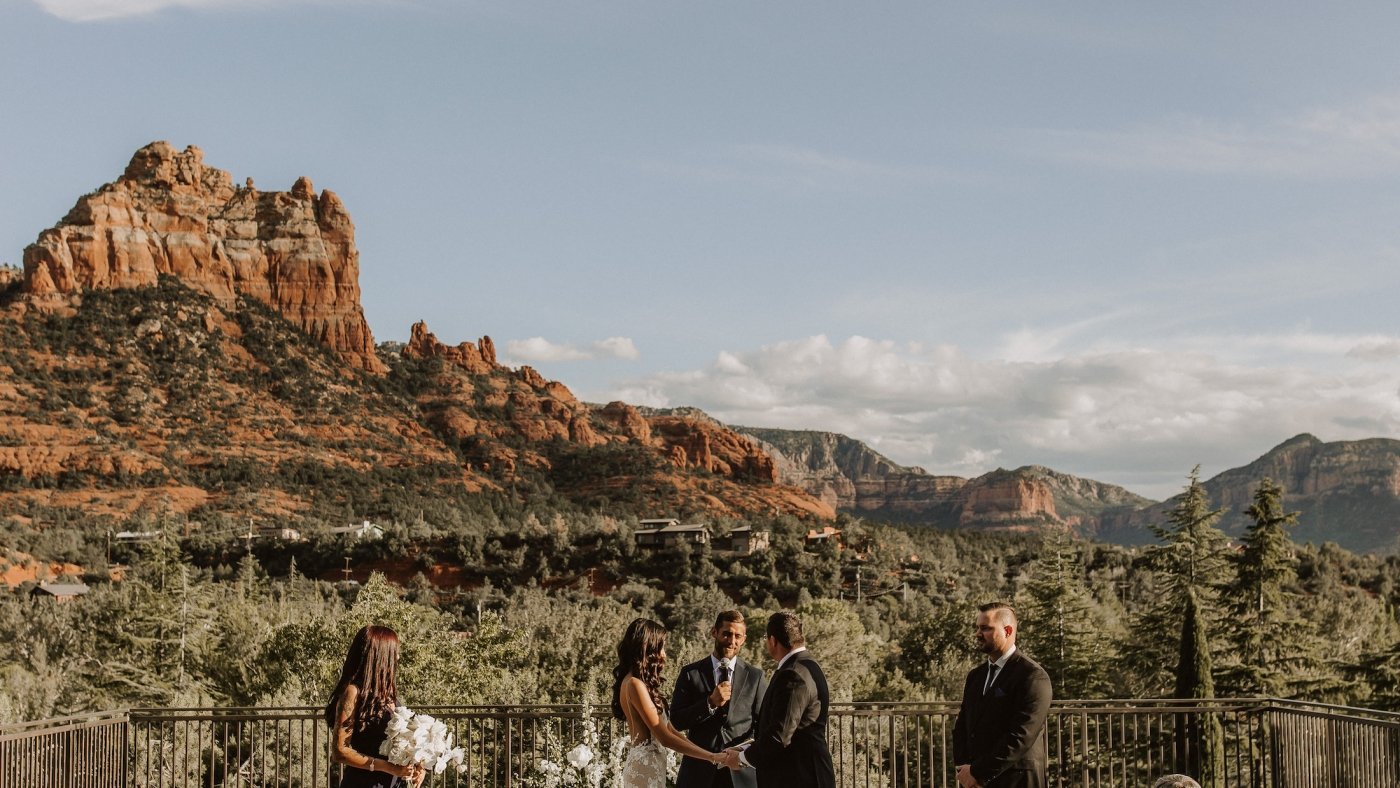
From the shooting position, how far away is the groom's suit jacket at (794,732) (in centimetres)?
525

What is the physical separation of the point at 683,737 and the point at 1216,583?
25117mm

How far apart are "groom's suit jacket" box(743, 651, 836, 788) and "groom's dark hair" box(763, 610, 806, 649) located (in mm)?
62

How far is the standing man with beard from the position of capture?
5.29 metres

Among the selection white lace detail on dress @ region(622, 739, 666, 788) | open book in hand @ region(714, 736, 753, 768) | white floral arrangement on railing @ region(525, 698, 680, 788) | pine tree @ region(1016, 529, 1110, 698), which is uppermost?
open book in hand @ region(714, 736, 753, 768)

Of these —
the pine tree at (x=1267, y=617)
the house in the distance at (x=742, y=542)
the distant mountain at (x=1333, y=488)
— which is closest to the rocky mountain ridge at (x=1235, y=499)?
the distant mountain at (x=1333, y=488)

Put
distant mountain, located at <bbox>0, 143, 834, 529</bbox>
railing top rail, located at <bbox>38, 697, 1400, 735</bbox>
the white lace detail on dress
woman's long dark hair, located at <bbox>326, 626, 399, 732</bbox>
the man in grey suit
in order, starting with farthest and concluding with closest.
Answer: distant mountain, located at <bbox>0, 143, 834, 529</bbox> < railing top rail, located at <bbox>38, 697, 1400, 735</bbox> < the man in grey suit < the white lace detail on dress < woman's long dark hair, located at <bbox>326, 626, 399, 732</bbox>

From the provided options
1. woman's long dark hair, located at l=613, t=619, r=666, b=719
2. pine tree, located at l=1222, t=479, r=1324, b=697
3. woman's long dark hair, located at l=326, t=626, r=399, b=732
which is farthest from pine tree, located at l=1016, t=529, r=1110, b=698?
woman's long dark hair, located at l=326, t=626, r=399, b=732

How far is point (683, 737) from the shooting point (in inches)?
212

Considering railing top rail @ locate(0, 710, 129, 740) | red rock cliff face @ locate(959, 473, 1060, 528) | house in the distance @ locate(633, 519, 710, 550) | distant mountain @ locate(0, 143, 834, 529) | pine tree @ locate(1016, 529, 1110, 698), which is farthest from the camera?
red rock cliff face @ locate(959, 473, 1060, 528)

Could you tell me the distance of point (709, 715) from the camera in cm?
Result: 567

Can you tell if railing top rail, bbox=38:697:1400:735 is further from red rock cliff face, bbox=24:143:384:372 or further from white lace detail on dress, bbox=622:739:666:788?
red rock cliff face, bbox=24:143:384:372

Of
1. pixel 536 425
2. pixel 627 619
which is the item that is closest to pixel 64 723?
pixel 627 619

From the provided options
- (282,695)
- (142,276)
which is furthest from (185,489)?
(282,695)

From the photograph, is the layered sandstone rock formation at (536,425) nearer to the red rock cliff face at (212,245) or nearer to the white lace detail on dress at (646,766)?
the red rock cliff face at (212,245)
